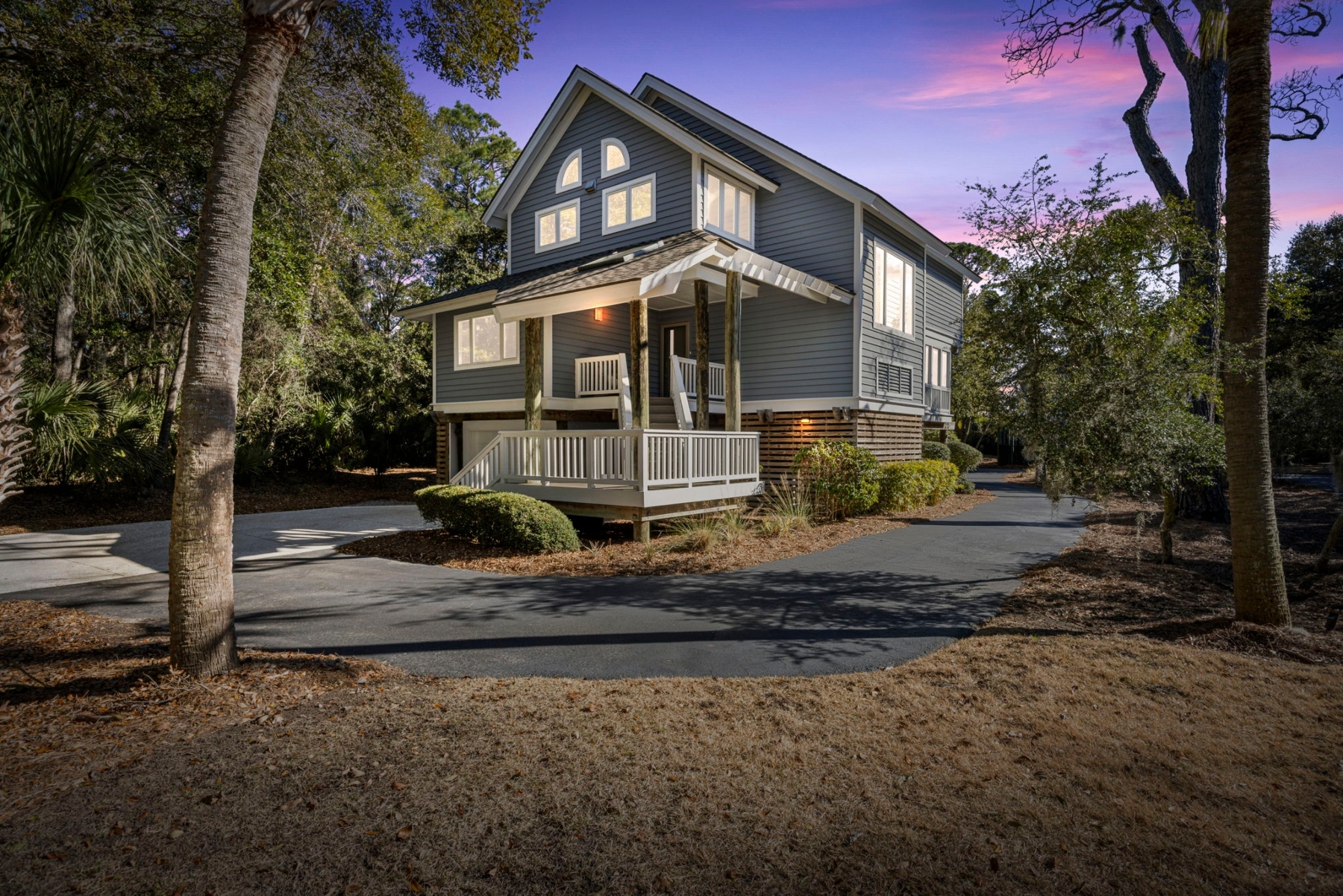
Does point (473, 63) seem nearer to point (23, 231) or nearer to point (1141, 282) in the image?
point (23, 231)

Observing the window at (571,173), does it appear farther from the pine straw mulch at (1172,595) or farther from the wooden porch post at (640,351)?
the pine straw mulch at (1172,595)

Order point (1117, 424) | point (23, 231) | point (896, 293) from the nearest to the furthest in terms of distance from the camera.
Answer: point (23, 231) → point (1117, 424) → point (896, 293)

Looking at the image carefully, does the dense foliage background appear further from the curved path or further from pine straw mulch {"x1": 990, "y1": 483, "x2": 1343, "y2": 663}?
pine straw mulch {"x1": 990, "y1": 483, "x2": 1343, "y2": 663}

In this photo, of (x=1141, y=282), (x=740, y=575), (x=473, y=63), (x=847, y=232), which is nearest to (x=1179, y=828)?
(x=740, y=575)

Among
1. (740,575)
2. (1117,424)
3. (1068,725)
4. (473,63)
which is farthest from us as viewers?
(740,575)

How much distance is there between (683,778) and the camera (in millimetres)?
3113

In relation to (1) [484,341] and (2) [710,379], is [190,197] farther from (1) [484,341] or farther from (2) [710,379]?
(2) [710,379]

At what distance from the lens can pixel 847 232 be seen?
590 inches

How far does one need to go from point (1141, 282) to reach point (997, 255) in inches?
58.8

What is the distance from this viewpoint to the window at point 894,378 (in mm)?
15570

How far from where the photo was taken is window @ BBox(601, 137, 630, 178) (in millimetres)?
16156

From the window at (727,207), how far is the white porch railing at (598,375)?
12.7 feet

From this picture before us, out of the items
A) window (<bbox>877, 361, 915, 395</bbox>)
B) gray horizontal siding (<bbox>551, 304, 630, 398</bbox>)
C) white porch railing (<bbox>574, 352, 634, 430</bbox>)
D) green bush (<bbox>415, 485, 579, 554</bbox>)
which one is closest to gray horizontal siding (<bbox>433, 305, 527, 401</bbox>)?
gray horizontal siding (<bbox>551, 304, 630, 398</bbox>)

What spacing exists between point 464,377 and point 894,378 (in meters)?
11.3
